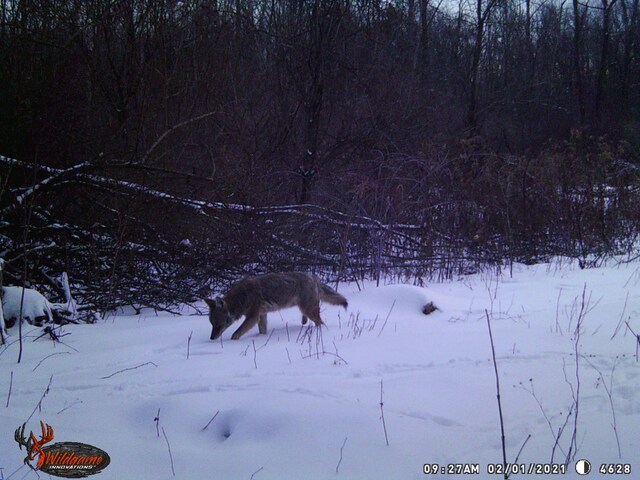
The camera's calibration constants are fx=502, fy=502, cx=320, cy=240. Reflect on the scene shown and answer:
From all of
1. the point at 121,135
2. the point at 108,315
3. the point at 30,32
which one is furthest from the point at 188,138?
the point at 108,315

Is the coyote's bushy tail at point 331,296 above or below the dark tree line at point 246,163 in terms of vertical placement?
below

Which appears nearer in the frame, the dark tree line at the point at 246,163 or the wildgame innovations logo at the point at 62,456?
the wildgame innovations logo at the point at 62,456

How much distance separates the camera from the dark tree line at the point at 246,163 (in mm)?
8828

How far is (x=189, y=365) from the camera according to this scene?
15.6 ft

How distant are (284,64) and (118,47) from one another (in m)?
6.67

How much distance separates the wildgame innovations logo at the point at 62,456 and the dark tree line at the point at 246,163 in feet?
9.77

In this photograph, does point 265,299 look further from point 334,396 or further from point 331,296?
point 334,396

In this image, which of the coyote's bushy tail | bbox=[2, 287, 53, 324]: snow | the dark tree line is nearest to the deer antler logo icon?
the dark tree line

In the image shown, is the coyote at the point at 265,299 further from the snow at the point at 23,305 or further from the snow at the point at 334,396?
the snow at the point at 23,305

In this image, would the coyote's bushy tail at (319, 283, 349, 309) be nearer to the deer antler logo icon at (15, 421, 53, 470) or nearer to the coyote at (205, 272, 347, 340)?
the coyote at (205, 272, 347, 340)

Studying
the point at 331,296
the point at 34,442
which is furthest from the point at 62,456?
the point at 331,296

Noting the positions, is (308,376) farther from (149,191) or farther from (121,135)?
(121,135)

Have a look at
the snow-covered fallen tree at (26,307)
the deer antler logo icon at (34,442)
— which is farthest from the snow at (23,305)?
the deer antler logo icon at (34,442)

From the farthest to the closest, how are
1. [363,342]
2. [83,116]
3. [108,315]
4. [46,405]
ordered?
[83,116]
[108,315]
[363,342]
[46,405]
